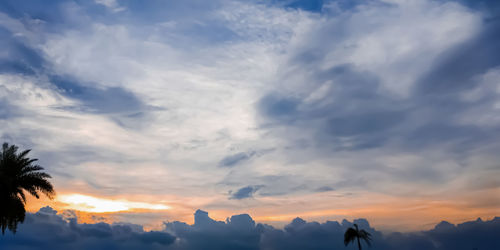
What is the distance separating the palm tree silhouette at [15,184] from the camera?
36.2 m

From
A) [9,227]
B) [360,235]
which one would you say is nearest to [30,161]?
[9,227]

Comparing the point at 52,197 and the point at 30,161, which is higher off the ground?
the point at 30,161

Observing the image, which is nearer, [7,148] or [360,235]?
[7,148]

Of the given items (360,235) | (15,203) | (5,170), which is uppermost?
(5,170)

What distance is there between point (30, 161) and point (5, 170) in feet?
7.31

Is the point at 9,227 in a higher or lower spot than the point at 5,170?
lower

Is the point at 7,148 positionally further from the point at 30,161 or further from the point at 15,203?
the point at 15,203

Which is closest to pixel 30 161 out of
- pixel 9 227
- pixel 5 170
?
pixel 5 170

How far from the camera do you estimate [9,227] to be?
3850 centimetres

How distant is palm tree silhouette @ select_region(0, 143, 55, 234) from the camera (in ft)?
119

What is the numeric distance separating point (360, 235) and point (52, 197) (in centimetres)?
6091

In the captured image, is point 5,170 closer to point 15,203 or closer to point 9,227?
point 15,203

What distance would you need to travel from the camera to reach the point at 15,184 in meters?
37.9

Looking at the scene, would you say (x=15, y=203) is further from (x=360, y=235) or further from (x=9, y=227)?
(x=360, y=235)
